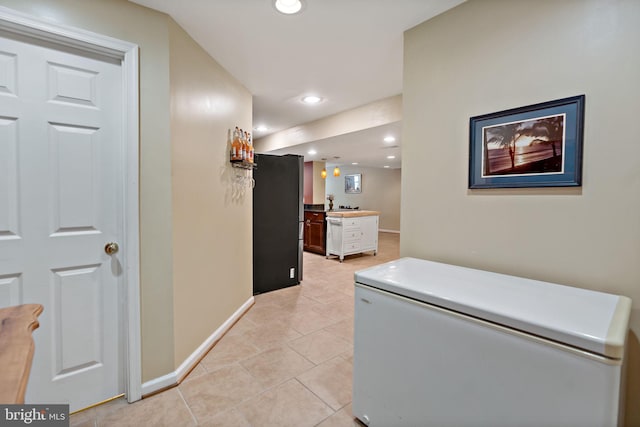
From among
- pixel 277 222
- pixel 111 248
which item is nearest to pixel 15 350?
pixel 111 248

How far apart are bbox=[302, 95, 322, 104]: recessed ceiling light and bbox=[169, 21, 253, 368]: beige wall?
738mm

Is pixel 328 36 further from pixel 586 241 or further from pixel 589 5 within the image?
pixel 586 241

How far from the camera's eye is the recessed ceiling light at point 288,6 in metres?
1.64

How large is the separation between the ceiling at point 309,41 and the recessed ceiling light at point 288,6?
45mm

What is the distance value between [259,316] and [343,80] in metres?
2.48

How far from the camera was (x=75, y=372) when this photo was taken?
1591 mm

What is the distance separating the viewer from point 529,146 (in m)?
1.41

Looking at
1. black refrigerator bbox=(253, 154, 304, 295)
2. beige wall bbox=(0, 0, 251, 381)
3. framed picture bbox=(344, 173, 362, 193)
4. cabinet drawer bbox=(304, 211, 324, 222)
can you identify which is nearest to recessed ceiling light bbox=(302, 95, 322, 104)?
black refrigerator bbox=(253, 154, 304, 295)

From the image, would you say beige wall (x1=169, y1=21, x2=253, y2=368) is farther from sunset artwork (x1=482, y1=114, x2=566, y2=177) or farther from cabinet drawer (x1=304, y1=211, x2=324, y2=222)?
cabinet drawer (x1=304, y1=211, x2=324, y2=222)

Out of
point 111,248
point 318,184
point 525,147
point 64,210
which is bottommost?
point 111,248

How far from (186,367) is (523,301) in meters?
2.01

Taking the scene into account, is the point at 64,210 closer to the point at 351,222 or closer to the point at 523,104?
the point at 523,104

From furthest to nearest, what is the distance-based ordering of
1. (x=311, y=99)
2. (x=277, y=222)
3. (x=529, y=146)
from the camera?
(x=277, y=222)
(x=311, y=99)
(x=529, y=146)

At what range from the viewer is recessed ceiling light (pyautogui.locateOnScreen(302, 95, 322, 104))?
3264mm
